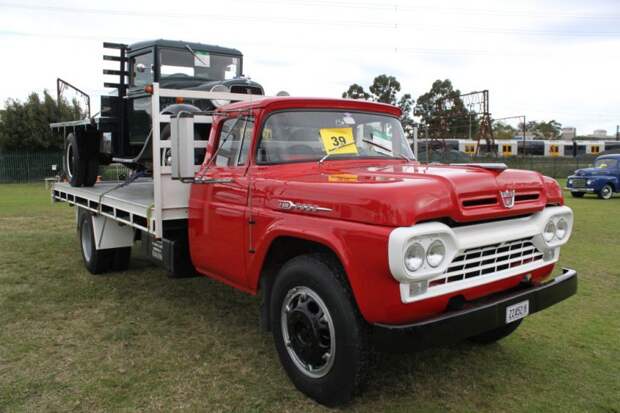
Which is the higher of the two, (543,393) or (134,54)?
(134,54)

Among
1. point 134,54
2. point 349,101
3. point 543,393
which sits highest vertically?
point 134,54

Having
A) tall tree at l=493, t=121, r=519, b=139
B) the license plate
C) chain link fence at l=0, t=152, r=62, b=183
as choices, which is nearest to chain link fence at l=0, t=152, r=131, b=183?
chain link fence at l=0, t=152, r=62, b=183

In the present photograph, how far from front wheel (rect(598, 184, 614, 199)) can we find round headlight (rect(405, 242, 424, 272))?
62.7 ft

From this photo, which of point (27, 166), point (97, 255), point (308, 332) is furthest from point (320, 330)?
point (27, 166)

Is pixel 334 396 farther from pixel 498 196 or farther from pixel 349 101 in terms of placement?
pixel 349 101

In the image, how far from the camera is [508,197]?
3.44m

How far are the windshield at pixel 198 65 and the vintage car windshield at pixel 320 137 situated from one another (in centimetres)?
473

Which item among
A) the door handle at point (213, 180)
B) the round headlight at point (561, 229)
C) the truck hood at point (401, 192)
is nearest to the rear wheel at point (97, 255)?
the door handle at point (213, 180)

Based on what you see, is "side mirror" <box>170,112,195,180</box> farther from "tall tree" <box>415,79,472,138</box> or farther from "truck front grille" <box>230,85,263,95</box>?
"tall tree" <box>415,79,472,138</box>

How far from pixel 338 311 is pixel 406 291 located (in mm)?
455

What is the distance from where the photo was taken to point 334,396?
10.9 feet

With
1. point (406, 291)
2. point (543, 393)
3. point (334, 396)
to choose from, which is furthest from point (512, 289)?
point (334, 396)

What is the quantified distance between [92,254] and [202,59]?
12.1 feet

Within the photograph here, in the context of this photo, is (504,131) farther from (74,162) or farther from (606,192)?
(74,162)
